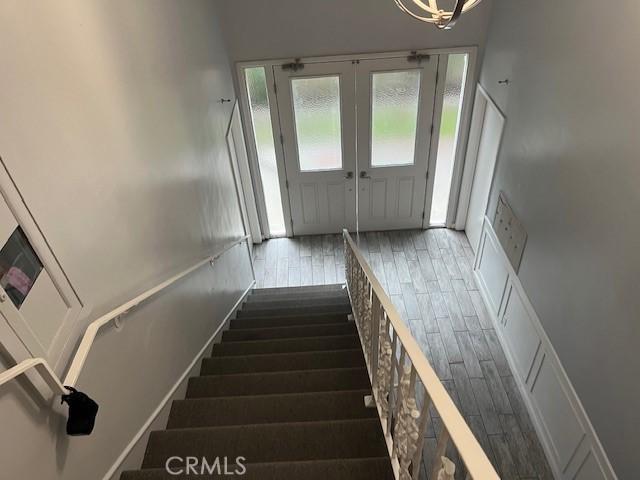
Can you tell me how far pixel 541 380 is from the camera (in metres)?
3.52

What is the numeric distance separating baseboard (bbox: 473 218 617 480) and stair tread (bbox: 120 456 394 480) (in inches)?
63.9

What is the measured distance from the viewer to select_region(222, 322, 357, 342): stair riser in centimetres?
360

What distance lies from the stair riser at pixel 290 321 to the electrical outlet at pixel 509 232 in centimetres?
165

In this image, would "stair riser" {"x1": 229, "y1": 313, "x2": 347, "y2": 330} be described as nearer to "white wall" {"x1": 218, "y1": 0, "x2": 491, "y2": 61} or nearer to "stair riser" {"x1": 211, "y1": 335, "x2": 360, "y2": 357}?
"stair riser" {"x1": 211, "y1": 335, "x2": 360, "y2": 357}

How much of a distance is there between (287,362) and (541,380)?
81.4 inches

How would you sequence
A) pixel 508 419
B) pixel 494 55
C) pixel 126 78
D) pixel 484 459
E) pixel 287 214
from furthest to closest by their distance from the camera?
pixel 287 214 → pixel 494 55 → pixel 508 419 → pixel 126 78 → pixel 484 459

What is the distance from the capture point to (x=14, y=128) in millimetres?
1312

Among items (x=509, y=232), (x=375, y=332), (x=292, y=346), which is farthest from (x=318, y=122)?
(x=375, y=332)

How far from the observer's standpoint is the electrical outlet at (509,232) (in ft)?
12.8

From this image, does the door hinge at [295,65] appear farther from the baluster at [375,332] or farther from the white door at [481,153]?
the baluster at [375,332]

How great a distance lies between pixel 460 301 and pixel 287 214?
255 cm

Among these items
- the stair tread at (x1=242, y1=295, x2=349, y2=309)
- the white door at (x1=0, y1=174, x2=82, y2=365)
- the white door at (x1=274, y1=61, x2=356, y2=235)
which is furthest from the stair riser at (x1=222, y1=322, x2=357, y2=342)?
the white door at (x1=274, y1=61, x2=356, y2=235)

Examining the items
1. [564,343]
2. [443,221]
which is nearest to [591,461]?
[564,343]

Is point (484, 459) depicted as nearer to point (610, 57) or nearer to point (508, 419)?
point (610, 57)
